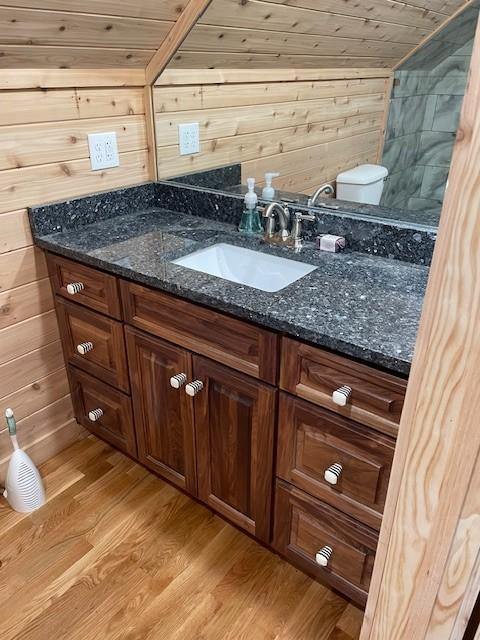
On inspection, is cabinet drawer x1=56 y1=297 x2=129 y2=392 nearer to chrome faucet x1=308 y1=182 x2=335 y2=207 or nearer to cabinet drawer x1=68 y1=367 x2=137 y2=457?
cabinet drawer x1=68 y1=367 x2=137 y2=457

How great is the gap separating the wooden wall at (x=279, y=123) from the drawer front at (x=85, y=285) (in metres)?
0.59

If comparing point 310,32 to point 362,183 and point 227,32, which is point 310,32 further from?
point 362,183

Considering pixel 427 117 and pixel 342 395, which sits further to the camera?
pixel 427 117

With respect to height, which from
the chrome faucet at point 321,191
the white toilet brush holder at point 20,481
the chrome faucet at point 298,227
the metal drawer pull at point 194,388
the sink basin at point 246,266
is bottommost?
the white toilet brush holder at point 20,481

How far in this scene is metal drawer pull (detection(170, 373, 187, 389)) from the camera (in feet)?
4.52

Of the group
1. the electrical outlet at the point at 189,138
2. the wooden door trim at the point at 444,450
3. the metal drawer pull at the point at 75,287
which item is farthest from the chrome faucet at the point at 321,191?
the wooden door trim at the point at 444,450

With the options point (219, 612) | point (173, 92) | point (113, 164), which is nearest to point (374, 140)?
point (173, 92)

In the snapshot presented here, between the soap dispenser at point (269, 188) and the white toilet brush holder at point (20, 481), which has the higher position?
the soap dispenser at point (269, 188)

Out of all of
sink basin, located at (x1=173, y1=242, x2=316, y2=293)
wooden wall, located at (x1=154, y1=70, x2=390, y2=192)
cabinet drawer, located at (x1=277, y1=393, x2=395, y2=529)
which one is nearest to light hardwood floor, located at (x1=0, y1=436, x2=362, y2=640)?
cabinet drawer, located at (x1=277, y1=393, x2=395, y2=529)

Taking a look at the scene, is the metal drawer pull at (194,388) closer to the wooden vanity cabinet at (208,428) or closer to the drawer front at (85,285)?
the wooden vanity cabinet at (208,428)

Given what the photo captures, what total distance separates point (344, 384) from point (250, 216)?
81cm

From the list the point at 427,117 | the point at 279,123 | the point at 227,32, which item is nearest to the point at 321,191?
the point at 279,123

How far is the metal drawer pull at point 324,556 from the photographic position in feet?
4.09

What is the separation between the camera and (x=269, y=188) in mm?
1672
